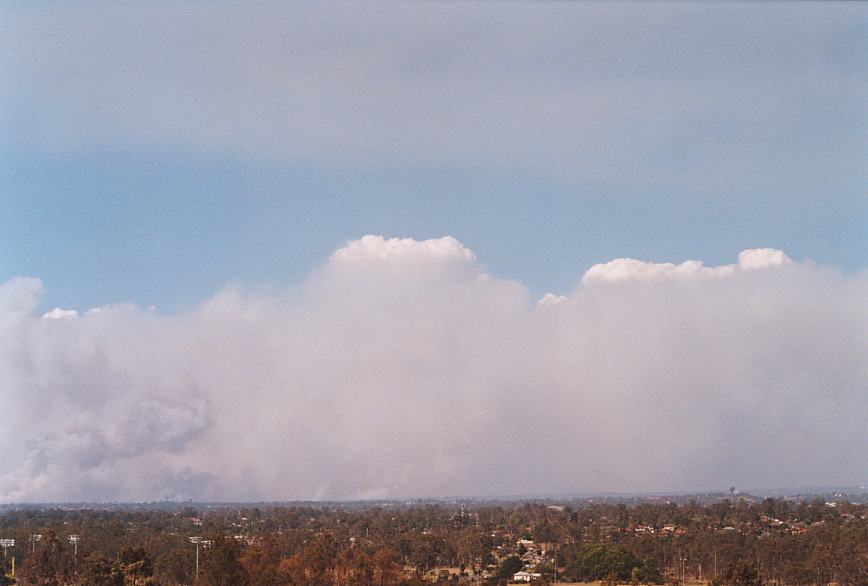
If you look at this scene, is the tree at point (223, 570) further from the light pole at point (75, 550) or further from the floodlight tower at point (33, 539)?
the floodlight tower at point (33, 539)

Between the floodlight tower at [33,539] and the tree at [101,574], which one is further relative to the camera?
the floodlight tower at [33,539]

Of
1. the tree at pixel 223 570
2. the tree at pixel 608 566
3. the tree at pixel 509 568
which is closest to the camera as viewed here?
the tree at pixel 223 570

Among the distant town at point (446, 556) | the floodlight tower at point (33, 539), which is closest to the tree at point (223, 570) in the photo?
the distant town at point (446, 556)

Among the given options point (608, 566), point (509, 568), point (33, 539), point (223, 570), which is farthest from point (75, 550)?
point (608, 566)

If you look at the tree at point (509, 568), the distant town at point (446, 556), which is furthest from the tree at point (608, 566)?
the tree at point (509, 568)

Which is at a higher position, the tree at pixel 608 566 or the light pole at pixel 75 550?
the light pole at pixel 75 550

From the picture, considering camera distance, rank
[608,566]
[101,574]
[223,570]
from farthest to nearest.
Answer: [608,566] → [101,574] → [223,570]

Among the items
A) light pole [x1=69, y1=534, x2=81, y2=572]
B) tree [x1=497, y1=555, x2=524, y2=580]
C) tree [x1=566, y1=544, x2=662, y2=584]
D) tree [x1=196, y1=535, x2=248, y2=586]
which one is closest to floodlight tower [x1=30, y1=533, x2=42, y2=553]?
light pole [x1=69, y1=534, x2=81, y2=572]

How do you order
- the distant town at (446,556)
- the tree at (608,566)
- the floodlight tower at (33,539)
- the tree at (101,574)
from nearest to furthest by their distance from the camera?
the tree at (101,574), the distant town at (446,556), the floodlight tower at (33,539), the tree at (608,566)

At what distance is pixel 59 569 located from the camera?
92.2 m

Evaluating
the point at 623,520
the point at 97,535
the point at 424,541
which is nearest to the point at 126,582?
the point at 97,535

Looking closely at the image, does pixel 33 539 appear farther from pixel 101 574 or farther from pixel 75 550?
pixel 101 574

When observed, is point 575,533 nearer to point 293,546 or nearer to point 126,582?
point 293,546

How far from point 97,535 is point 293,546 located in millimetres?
27310
